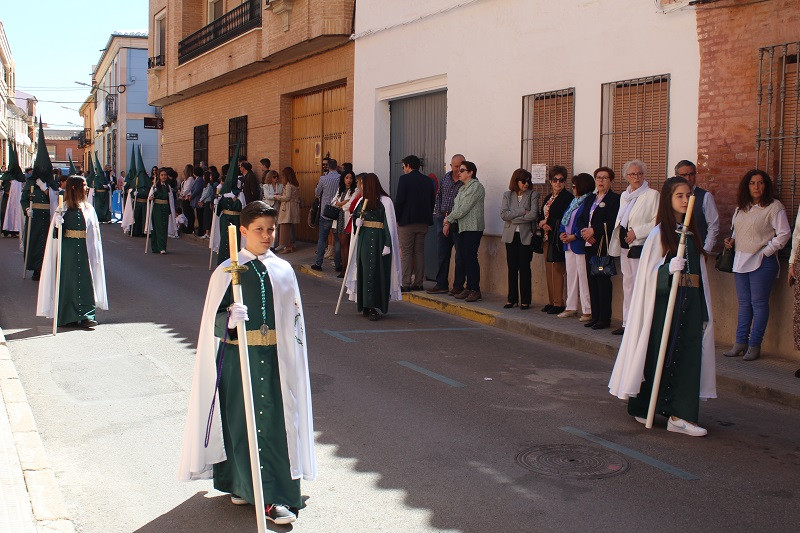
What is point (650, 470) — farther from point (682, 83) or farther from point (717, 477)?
point (682, 83)

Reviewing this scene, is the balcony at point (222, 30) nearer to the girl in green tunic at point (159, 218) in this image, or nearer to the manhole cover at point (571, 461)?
the girl in green tunic at point (159, 218)

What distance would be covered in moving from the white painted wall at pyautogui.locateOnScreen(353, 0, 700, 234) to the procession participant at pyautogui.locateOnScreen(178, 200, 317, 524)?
6995 mm

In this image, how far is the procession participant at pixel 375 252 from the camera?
1185 centimetres

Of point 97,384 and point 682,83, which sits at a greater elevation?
point 682,83

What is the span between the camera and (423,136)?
55.1 ft

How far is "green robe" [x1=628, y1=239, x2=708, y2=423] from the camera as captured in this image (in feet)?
22.4

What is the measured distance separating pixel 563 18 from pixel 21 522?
1015cm

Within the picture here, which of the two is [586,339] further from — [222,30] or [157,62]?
[157,62]

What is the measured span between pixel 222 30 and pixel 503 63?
45.5ft

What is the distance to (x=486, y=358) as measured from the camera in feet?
31.6

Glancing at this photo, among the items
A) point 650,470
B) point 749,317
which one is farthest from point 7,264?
point 650,470

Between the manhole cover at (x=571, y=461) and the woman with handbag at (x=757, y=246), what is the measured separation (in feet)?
12.0

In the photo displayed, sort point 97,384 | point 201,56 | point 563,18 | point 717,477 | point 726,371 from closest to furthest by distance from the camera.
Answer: point 717,477 → point 97,384 → point 726,371 → point 563,18 → point 201,56

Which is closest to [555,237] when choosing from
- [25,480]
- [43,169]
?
[25,480]
